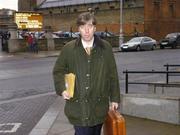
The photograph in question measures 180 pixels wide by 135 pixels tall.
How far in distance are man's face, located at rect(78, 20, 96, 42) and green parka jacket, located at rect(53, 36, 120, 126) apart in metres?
0.10

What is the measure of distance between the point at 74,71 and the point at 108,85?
39 cm

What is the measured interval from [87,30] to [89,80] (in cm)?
51

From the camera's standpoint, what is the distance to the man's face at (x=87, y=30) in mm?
5188

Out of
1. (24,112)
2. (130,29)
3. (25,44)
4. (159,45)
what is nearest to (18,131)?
(24,112)

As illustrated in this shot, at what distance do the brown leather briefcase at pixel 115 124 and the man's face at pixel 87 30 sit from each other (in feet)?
2.72

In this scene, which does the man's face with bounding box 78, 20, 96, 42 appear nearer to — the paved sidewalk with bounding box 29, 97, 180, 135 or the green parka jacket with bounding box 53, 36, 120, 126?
the green parka jacket with bounding box 53, 36, 120, 126

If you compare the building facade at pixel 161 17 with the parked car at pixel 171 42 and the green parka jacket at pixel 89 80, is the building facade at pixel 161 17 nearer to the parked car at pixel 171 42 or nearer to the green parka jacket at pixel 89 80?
the parked car at pixel 171 42

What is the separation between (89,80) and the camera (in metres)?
5.16

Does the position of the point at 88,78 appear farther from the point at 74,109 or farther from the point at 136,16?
the point at 136,16

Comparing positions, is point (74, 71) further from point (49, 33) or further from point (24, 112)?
point (49, 33)

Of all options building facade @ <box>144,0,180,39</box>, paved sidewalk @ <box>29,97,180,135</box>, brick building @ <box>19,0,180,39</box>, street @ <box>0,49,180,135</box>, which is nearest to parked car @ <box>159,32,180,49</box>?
brick building @ <box>19,0,180,39</box>

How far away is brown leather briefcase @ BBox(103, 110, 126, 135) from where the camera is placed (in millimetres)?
5133

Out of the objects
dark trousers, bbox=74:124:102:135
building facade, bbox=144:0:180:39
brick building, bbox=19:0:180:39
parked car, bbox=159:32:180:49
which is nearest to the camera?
dark trousers, bbox=74:124:102:135

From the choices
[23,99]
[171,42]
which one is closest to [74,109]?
[23,99]
